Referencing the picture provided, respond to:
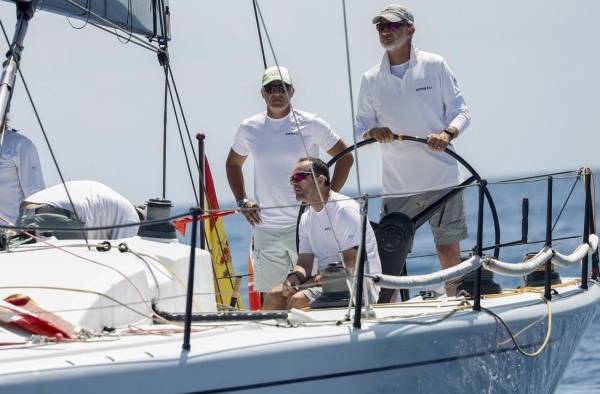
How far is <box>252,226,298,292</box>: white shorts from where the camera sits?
7836 millimetres

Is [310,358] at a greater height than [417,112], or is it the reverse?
[417,112]

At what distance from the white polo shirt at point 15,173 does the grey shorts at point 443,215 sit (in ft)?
6.78

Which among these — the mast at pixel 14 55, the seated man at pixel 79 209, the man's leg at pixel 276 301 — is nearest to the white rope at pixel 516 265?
the man's leg at pixel 276 301

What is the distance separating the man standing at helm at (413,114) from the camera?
7434 millimetres

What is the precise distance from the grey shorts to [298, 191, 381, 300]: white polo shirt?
0.79m

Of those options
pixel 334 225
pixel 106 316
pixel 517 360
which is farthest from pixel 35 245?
pixel 517 360

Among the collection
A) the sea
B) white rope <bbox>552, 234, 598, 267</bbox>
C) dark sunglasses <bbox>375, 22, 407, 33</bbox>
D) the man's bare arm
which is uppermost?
dark sunglasses <bbox>375, 22, 407, 33</bbox>

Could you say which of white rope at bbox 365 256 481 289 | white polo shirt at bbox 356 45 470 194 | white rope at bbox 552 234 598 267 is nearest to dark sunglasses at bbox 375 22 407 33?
white polo shirt at bbox 356 45 470 194

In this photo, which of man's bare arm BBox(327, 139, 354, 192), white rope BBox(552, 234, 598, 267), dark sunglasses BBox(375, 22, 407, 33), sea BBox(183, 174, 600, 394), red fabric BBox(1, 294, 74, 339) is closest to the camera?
red fabric BBox(1, 294, 74, 339)

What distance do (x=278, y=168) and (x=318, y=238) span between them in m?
1.14

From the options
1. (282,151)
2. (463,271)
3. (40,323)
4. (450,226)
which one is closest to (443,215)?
(450,226)

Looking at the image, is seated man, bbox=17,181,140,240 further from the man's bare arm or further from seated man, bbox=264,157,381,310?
the man's bare arm

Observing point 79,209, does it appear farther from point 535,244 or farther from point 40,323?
point 535,244

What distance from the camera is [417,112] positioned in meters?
7.49
